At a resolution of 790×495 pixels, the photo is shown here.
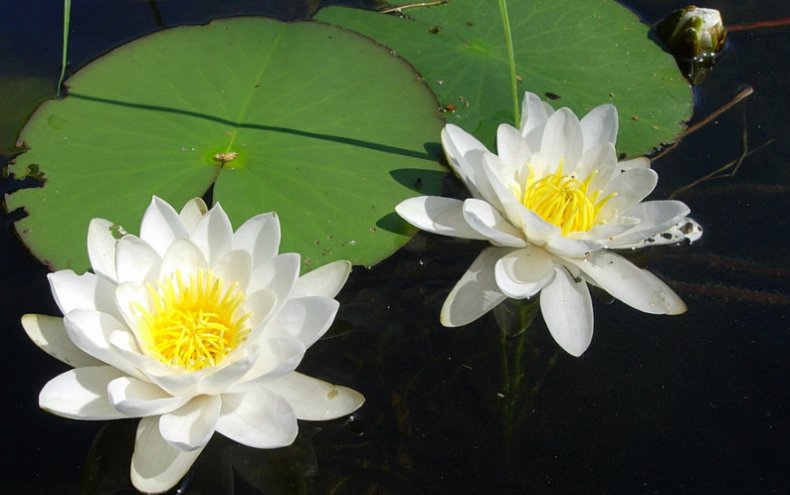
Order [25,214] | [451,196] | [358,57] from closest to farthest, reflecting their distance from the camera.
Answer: [25,214]
[451,196]
[358,57]

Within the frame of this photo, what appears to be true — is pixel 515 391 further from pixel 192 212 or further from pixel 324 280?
pixel 192 212

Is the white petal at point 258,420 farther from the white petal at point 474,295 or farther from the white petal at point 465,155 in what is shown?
the white petal at point 465,155

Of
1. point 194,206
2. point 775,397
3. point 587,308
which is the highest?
point 194,206

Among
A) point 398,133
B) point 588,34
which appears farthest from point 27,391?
point 588,34

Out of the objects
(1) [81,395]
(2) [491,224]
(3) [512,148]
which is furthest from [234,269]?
(3) [512,148]

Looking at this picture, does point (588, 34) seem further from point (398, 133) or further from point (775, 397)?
point (775, 397)

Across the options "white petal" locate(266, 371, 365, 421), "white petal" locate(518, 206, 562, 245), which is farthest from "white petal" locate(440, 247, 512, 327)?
"white petal" locate(266, 371, 365, 421)

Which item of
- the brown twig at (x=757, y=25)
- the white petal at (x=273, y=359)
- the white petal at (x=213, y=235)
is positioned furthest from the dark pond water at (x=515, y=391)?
the brown twig at (x=757, y=25)
